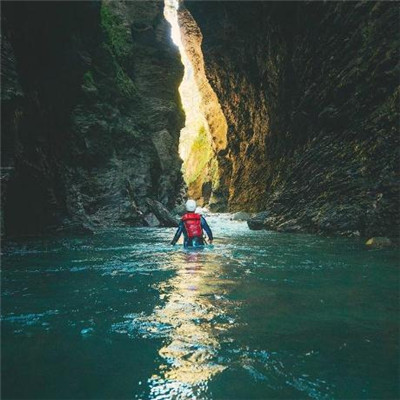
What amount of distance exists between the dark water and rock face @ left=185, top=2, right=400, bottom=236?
5.27 metres

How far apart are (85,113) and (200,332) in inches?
723

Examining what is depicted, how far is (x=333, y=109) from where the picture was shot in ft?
44.5

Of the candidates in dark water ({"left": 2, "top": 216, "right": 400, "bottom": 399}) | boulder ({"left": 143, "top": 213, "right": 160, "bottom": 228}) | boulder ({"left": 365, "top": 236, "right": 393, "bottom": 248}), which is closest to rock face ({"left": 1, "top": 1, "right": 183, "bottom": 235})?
boulder ({"left": 143, "top": 213, "right": 160, "bottom": 228})

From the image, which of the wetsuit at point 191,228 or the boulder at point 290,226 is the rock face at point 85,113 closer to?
the wetsuit at point 191,228

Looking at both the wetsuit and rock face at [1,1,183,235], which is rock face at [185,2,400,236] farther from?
Answer: rock face at [1,1,183,235]

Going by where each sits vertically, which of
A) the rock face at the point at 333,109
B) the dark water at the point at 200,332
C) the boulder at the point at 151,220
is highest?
the rock face at the point at 333,109

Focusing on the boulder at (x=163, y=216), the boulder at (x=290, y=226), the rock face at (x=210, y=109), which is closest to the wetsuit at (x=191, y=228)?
the boulder at (x=290, y=226)

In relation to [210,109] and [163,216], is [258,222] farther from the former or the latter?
[210,109]

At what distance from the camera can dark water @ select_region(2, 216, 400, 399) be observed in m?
2.29

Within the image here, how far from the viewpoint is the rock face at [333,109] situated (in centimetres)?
1112

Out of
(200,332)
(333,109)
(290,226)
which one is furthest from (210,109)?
(200,332)

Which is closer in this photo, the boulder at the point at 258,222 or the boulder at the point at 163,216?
the boulder at the point at 258,222

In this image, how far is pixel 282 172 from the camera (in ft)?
66.8

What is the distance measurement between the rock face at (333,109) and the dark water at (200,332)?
17.3 ft
